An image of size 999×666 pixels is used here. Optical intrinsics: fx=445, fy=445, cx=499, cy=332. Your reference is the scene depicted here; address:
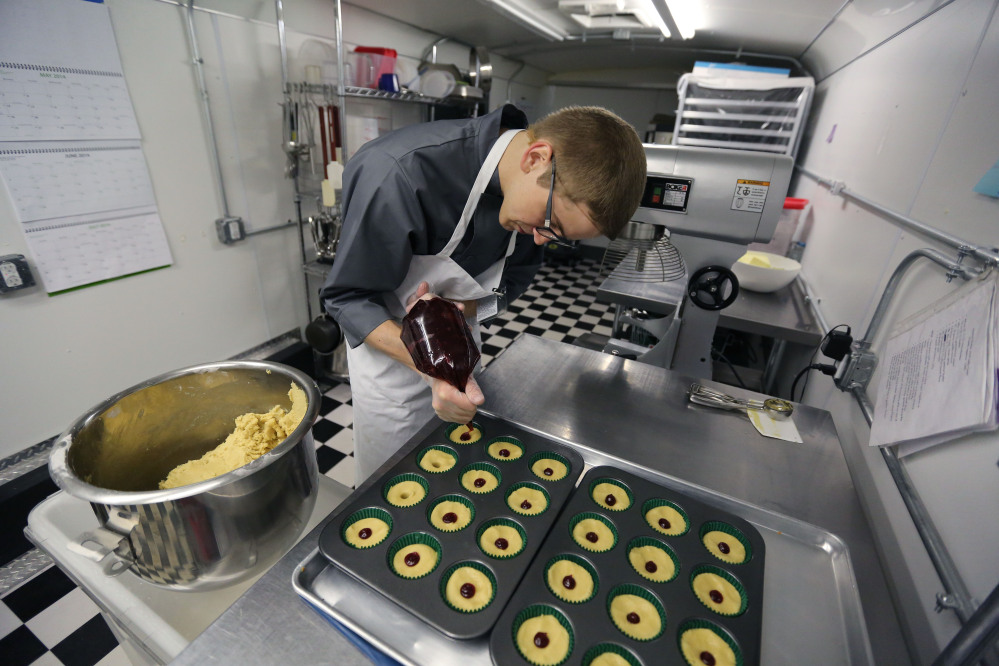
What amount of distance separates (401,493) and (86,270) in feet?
6.80

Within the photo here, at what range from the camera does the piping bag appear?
0.94 metres

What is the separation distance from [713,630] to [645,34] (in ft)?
13.0

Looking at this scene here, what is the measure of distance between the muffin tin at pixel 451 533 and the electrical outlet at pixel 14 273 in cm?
192

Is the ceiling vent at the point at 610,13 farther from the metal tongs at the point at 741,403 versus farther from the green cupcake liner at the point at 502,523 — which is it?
the green cupcake liner at the point at 502,523

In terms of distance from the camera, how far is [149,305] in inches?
90.9

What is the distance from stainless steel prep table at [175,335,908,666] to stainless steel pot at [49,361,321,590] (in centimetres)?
9

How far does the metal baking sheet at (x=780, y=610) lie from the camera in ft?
2.25

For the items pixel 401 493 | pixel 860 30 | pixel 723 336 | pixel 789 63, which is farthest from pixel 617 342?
pixel 789 63

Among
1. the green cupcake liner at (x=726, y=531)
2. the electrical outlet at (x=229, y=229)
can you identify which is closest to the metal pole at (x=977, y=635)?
the green cupcake liner at (x=726, y=531)

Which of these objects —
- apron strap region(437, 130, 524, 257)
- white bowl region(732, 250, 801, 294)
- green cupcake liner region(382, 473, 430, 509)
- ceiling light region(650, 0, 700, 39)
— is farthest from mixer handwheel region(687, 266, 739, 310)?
ceiling light region(650, 0, 700, 39)

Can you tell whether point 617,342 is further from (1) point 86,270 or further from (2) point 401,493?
(1) point 86,270

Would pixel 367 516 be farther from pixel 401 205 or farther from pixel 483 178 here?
Result: pixel 483 178

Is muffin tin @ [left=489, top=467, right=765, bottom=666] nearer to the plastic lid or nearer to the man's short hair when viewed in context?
the man's short hair

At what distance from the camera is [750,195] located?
1.36m
